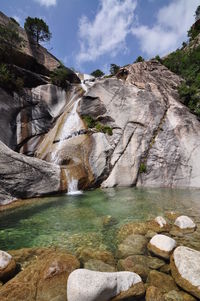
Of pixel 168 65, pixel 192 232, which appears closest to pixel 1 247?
pixel 192 232

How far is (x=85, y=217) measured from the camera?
8.54 metres

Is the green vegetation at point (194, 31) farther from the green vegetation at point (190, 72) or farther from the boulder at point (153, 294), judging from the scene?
the boulder at point (153, 294)

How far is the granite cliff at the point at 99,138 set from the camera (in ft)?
44.3

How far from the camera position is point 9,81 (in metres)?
20.5

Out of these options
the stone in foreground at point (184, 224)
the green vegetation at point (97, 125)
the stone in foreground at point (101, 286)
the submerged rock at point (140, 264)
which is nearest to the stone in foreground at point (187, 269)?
the submerged rock at point (140, 264)

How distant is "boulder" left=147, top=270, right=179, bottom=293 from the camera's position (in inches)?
152

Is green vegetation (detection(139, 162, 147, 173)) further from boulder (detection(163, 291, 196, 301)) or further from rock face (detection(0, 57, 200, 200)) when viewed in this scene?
boulder (detection(163, 291, 196, 301))

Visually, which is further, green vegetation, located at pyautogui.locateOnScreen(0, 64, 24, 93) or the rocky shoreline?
green vegetation, located at pyautogui.locateOnScreen(0, 64, 24, 93)

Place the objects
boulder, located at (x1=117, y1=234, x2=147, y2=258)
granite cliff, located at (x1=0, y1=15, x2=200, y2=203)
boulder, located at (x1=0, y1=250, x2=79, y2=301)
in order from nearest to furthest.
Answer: boulder, located at (x1=0, y1=250, x2=79, y2=301)
boulder, located at (x1=117, y1=234, x2=147, y2=258)
granite cliff, located at (x1=0, y1=15, x2=200, y2=203)

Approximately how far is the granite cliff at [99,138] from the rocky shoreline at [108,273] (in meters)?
8.15

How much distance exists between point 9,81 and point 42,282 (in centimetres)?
2237

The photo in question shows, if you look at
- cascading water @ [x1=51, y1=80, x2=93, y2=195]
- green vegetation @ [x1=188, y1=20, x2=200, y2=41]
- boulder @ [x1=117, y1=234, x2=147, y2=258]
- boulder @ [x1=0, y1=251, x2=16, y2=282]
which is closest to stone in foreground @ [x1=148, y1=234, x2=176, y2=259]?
boulder @ [x1=117, y1=234, x2=147, y2=258]

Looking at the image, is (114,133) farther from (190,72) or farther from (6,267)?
(190,72)

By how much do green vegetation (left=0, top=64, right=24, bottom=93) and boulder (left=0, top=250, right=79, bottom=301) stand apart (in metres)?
21.2
